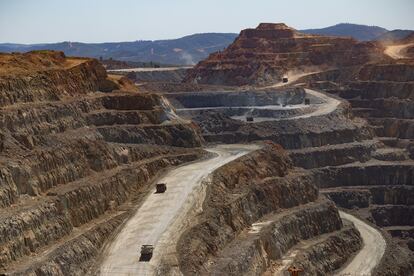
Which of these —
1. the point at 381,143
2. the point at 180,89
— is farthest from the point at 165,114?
the point at 180,89

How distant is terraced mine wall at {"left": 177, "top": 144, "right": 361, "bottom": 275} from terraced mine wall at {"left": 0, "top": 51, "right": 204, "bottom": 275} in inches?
264

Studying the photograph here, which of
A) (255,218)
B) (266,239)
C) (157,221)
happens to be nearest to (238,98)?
(255,218)

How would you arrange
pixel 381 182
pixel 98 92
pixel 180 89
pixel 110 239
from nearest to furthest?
pixel 110 239 → pixel 98 92 → pixel 381 182 → pixel 180 89

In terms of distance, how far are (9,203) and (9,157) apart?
584 centimetres

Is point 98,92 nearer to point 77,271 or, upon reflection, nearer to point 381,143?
point 77,271

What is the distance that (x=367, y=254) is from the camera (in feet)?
298

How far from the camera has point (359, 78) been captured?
194 meters

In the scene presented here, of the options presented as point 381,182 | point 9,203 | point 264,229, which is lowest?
point 381,182

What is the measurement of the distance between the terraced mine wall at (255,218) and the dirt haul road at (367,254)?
3.77ft

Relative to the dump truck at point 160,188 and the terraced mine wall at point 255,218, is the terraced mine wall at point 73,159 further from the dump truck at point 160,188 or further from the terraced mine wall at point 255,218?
the terraced mine wall at point 255,218

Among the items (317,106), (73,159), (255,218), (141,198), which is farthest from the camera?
(317,106)

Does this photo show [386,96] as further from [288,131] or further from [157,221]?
[157,221]

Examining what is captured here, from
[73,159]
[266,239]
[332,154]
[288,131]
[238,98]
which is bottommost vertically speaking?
[332,154]

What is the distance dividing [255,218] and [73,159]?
1886 centimetres
